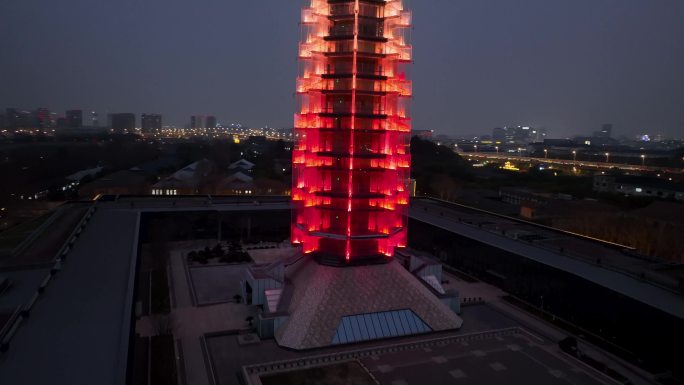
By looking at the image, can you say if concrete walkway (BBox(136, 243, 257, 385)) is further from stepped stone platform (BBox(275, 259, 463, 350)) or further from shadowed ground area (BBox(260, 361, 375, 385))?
stepped stone platform (BBox(275, 259, 463, 350))

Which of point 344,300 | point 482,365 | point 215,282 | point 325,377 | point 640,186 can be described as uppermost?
point 640,186

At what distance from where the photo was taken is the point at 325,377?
77.1 feet

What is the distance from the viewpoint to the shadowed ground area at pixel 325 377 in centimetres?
2300

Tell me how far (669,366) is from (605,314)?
4492 mm

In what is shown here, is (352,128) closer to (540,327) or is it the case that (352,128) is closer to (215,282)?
(215,282)

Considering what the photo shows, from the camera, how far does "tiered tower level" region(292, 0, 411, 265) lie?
3269 centimetres

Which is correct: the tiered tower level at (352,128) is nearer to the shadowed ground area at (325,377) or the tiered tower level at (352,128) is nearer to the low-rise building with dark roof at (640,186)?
the shadowed ground area at (325,377)

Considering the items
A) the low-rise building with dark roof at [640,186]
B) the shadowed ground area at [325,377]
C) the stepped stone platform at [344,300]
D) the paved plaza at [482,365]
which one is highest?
the low-rise building with dark roof at [640,186]

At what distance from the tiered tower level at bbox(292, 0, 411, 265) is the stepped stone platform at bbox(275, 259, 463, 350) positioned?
5.35 feet

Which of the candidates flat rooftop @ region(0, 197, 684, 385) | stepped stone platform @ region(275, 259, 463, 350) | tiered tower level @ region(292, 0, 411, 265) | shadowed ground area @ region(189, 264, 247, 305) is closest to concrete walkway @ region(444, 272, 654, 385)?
flat rooftop @ region(0, 197, 684, 385)

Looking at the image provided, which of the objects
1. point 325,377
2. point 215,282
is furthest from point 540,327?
point 215,282

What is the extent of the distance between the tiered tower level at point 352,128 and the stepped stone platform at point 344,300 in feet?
5.35

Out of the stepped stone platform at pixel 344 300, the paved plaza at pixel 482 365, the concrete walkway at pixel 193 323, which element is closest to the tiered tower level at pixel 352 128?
the stepped stone platform at pixel 344 300

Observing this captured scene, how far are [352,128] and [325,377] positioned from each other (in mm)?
16580
